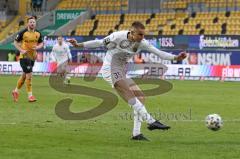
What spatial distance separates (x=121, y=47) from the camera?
12961mm

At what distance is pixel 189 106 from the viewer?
835 inches

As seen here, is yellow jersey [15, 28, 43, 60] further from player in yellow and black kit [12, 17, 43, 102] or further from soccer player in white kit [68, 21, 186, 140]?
soccer player in white kit [68, 21, 186, 140]

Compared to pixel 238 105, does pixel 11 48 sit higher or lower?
higher

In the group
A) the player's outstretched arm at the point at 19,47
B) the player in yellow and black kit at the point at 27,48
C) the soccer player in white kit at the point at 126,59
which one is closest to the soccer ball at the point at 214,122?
the soccer player in white kit at the point at 126,59

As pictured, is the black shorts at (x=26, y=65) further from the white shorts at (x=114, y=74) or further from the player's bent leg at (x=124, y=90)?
the player's bent leg at (x=124, y=90)

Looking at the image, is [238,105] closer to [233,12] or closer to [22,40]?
[22,40]

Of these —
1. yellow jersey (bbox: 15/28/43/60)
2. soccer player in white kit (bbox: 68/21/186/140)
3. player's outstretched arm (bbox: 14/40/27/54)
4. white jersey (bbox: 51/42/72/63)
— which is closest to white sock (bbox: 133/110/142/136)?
soccer player in white kit (bbox: 68/21/186/140)

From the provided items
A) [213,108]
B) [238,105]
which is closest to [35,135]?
[213,108]

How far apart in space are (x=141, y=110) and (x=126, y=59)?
1.16 metres

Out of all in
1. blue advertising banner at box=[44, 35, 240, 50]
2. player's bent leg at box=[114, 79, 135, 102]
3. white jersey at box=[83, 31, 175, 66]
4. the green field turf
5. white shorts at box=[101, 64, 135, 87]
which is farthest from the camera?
blue advertising banner at box=[44, 35, 240, 50]

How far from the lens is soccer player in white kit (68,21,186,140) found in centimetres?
1262

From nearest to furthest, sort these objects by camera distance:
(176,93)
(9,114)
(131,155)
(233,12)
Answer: (131,155), (9,114), (176,93), (233,12)

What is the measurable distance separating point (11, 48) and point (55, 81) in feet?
77.8

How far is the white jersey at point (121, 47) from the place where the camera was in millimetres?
12843
